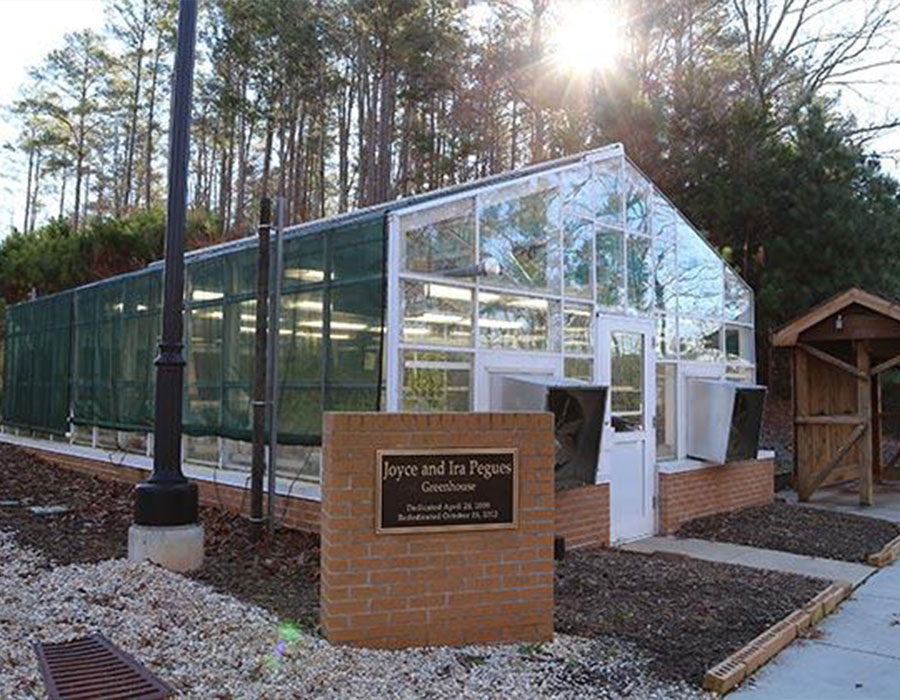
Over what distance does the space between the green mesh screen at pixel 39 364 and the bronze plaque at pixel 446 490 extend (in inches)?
361

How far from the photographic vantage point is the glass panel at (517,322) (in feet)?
23.8

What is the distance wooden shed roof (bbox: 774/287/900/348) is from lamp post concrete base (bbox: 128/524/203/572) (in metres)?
8.79

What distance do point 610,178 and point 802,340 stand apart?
4.58 metres

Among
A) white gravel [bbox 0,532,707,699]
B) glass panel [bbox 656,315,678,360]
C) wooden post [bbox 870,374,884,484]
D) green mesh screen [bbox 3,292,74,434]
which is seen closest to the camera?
white gravel [bbox 0,532,707,699]

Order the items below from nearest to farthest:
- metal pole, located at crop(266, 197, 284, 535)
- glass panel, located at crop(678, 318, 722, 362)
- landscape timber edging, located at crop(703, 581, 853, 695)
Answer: landscape timber edging, located at crop(703, 581, 853, 695), metal pole, located at crop(266, 197, 284, 535), glass panel, located at crop(678, 318, 722, 362)

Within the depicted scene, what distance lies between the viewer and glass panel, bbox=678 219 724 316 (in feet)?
33.4

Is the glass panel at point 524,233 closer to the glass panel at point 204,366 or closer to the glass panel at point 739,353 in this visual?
the glass panel at point 204,366

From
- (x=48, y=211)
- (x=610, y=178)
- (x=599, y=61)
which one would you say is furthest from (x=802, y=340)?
(x=48, y=211)

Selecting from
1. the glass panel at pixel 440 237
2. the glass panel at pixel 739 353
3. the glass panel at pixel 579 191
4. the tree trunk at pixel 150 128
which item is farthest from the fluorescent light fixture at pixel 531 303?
the tree trunk at pixel 150 128

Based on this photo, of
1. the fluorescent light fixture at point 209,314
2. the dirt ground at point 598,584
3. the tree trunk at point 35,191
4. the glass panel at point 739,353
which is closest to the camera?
the dirt ground at point 598,584

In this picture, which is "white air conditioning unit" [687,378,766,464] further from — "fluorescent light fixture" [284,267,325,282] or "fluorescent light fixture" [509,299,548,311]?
"fluorescent light fixture" [284,267,325,282]

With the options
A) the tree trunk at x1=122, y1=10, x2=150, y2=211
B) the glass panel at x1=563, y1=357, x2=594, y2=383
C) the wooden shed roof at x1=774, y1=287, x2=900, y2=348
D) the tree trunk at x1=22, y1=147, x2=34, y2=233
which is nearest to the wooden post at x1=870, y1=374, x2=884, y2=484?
the wooden shed roof at x1=774, y1=287, x2=900, y2=348

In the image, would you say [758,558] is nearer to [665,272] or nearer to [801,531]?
[801,531]

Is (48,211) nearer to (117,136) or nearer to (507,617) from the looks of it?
(117,136)
